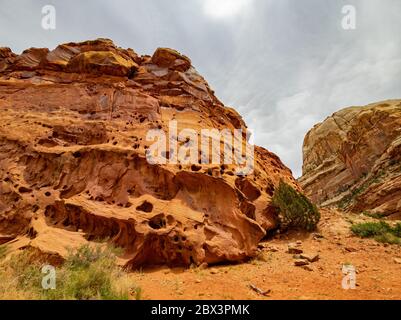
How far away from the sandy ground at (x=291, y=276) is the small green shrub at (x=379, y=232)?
51 cm

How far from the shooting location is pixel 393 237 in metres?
12.7

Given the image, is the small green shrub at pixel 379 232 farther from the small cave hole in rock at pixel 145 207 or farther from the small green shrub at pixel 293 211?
the small cave hole in rock at pixel 145 207

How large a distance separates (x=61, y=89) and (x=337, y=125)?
5837cm

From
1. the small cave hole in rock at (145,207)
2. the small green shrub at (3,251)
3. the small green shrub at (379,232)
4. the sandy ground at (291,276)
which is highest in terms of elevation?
the small cave hole in rock at (145,207)

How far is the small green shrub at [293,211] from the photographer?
47.4 feet

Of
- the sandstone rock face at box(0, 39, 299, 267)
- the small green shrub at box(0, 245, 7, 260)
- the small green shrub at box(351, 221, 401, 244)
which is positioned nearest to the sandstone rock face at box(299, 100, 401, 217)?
the small green shrub at box(351, 221, 401, 244)

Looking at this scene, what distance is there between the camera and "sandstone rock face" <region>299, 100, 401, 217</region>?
28.9 meters

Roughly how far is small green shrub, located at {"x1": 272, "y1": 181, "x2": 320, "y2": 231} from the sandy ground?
1.66 m

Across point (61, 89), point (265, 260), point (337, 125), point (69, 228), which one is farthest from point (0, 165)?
point (337, 125)

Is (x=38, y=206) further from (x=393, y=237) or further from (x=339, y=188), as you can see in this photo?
(x=339, y=188)

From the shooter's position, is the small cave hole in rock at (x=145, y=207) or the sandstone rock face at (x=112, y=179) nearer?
the sandstone rock face at (x=112, y=179)

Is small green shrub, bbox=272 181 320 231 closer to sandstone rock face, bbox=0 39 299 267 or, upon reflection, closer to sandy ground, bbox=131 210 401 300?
sandstone rock face, bbox=0 39 299 267

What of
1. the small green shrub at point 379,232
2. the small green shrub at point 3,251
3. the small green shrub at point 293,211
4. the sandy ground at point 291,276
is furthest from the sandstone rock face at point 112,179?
the small green shrub at point 379,232

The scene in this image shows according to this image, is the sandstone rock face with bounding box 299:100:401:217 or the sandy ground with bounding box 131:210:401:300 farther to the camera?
the sandstone rock face with bounding box 299:100:401:217
